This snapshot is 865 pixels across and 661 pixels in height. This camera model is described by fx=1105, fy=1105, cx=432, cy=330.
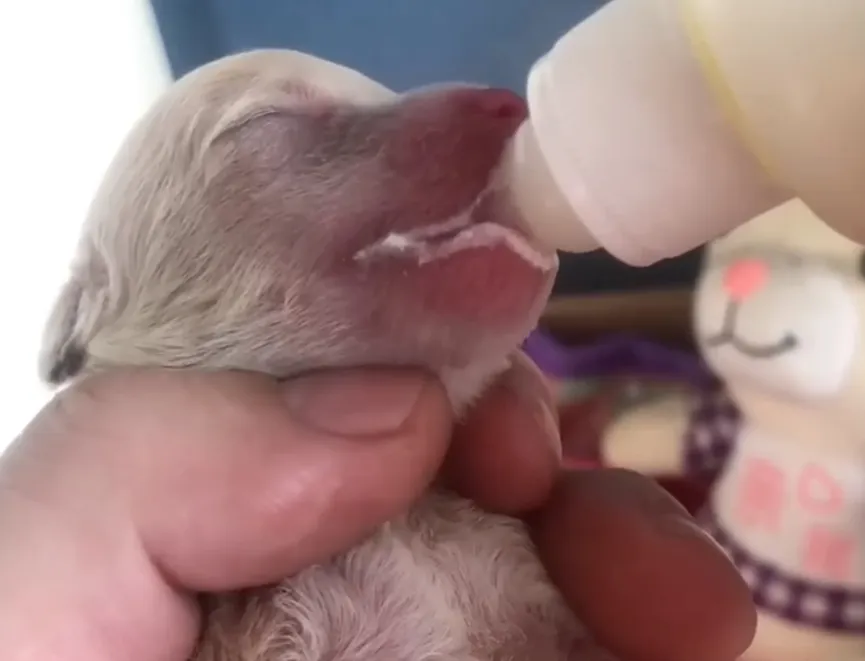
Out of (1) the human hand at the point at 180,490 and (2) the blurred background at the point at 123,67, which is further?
(2) the blurred background at the point at 123,67

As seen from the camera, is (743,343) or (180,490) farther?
(743,343)

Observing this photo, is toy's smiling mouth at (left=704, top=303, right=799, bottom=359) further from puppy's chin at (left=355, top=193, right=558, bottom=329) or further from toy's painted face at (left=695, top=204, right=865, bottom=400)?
puppy's chin at (left=355, top=193, right=558, bottom=329)

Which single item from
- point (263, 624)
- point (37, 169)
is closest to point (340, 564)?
point (263, 624)

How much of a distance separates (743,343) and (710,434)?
10cm

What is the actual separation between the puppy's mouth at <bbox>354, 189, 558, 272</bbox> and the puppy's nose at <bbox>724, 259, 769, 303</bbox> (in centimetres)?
40

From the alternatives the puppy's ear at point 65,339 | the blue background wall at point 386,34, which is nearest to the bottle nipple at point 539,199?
the puppy's ear at point 65,339

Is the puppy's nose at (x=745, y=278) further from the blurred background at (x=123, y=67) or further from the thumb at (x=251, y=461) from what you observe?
the thumb at (x=251, y=461)

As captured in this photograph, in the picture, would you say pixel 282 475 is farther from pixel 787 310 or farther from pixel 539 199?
pixel 787 310

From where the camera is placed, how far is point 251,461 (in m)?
0.30

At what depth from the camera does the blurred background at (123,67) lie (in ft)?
1.97

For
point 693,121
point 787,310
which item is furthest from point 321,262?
point 787,310

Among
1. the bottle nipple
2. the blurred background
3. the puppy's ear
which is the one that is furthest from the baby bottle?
the blurred background

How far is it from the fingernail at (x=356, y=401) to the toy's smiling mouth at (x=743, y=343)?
39 cm

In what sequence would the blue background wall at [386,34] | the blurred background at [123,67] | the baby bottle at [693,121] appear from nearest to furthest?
the baby bottle at [693,121], the blurred background at [123,67], the blue background wall at [386,34]
